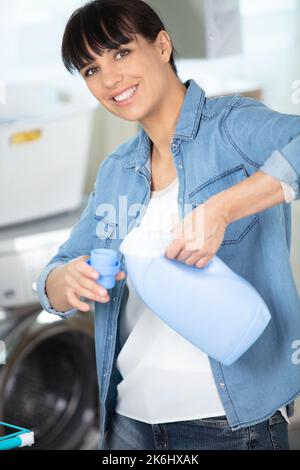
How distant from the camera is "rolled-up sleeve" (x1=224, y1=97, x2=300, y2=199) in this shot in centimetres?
125

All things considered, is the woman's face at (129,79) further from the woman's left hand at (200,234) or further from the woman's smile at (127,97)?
the woman's left hand at (200,234)

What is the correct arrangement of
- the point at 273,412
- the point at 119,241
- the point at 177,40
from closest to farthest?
the point at 273,412 < the point at 119,241 < the point at 177,40

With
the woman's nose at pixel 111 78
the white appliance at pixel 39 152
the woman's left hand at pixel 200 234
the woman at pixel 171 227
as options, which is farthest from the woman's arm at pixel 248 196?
the white appliance at pixel 39 152

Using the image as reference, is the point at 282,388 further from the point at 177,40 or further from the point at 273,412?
the point at 177,40

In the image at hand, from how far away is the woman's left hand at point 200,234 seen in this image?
1.25 meters

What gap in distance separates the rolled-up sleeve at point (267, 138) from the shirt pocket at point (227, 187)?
0.04 meters

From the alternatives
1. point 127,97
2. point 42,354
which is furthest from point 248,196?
point 42,354

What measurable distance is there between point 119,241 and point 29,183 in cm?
119

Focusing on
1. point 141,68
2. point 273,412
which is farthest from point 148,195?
point 273,412

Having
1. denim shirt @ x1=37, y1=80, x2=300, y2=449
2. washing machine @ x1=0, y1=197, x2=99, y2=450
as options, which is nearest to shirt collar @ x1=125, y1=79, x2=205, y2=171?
denim shirt @ x1=37, y1=80, x2=300, y2=449

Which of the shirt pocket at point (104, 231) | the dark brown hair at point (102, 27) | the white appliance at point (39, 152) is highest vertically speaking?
the dark brown hair at point (102, 27)

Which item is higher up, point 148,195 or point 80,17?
point 80,17

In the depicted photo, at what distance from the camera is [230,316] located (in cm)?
133

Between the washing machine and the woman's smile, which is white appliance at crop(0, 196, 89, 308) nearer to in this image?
the washing machine
